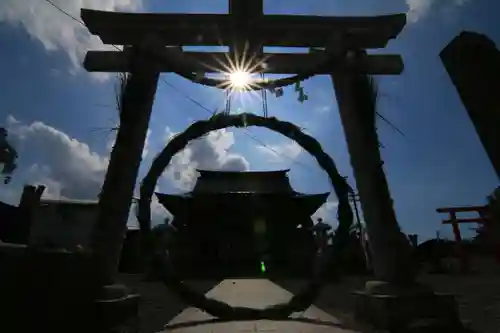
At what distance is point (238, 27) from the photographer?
182 inches

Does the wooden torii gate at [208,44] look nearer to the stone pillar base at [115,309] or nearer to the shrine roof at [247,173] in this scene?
the stone pillar base at [115,309]

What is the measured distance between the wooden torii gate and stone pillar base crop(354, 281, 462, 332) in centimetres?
68

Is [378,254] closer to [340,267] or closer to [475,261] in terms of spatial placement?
[340,267]

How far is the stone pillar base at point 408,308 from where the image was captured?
3.32 meters

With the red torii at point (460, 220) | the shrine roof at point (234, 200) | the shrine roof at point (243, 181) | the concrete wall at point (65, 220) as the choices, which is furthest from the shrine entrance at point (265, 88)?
the concrete wall at point (65, 220)

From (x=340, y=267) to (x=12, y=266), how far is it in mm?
2953

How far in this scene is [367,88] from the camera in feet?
14.5

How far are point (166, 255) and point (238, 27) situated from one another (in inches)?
126

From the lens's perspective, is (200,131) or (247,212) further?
(247,212)

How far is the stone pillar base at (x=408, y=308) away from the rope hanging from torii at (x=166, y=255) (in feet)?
2.34

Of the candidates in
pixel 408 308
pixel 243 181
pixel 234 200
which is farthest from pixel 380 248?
pixel 243 181

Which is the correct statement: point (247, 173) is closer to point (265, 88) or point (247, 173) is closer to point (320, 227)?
point (320, 227)

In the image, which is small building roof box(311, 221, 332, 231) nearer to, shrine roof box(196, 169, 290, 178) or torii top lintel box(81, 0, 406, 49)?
shrine roof box(196, 169, 290, 178)

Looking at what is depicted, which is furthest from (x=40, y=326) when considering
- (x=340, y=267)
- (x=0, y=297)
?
(x=340, y=267)
